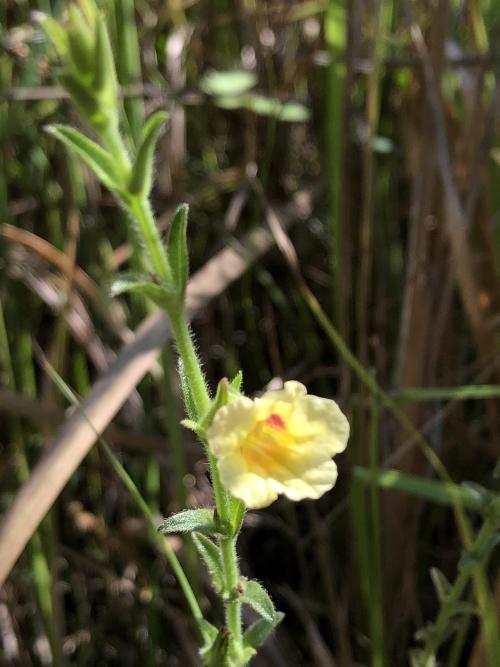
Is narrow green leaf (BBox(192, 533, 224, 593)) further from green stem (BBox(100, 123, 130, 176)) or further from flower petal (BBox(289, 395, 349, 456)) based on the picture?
green stem (BBox(100, 123, 130, 176))

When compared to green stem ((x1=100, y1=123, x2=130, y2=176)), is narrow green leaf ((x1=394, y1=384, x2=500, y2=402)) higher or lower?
lower

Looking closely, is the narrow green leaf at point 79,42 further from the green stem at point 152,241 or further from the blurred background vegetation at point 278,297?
the blurred background vegetation at point 278,297

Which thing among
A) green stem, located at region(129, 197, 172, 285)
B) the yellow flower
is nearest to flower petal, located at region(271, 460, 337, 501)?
the yellow flower

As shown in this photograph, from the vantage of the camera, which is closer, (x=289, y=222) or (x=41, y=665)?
(x=41, y=665)

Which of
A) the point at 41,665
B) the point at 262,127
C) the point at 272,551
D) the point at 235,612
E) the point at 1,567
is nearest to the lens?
the point at 235,612

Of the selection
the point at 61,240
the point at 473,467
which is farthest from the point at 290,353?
the point at 61,240

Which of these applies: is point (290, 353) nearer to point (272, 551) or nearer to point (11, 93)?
point (272, 551)

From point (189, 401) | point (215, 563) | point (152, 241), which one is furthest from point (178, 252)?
point (215, 563)
